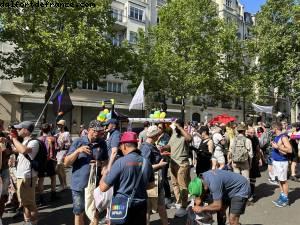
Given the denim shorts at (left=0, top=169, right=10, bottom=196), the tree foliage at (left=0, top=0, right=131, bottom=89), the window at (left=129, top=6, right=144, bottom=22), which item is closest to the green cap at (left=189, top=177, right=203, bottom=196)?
the denim shorts at (left=0, top=169, right=10, bottom=196)

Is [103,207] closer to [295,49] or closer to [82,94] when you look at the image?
[295,49]

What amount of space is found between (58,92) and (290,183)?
6.98 meters

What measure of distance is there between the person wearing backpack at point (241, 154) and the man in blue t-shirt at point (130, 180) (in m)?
4.60

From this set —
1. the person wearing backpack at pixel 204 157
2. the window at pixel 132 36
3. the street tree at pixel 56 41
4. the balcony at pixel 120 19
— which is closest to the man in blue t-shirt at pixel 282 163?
the person wearing backpack at pixel 204 157

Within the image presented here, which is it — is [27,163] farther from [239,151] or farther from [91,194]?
[239,151]

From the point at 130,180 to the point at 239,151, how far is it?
483cm

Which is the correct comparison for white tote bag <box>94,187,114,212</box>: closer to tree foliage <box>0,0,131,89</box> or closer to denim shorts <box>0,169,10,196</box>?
denim shorts <box>0,169,10,196</box>

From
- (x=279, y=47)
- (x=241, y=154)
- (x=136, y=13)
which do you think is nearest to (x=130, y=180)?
(x=241, y=154)

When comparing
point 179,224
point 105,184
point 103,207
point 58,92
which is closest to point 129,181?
point 105,184

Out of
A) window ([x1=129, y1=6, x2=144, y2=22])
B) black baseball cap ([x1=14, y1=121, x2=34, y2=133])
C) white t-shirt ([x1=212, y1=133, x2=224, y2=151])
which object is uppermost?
window ([x1=129, y1=6, x2=144, y2=22])

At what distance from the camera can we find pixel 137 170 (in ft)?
14.0

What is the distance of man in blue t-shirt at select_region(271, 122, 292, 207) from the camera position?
840 centimetres

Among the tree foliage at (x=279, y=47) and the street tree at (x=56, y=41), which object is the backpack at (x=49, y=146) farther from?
the tree foliage at (x=279, y=47)

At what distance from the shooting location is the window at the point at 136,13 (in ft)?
128
